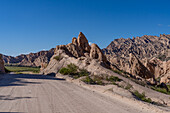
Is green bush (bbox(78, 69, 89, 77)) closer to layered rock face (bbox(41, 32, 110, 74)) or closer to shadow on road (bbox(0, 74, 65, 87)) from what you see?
layered rock face (bbox(41, 32, 110, 74))

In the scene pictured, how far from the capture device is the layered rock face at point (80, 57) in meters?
26.9

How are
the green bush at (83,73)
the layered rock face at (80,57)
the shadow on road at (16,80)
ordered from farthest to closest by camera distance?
1. the layered rock face at (80,57)
2. the green bush at (83,73)
3. the shadow on road at (16,80)

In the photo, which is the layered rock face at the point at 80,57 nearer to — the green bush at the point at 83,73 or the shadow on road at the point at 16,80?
the green bush at the point at 83,73

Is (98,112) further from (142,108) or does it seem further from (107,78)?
(107,78)

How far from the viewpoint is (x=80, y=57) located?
1298 inches

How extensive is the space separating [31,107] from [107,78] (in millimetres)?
14624

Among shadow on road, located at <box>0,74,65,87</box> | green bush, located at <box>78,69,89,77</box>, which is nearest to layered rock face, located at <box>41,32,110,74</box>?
green bush, located at <box>78,69,89,77</box>

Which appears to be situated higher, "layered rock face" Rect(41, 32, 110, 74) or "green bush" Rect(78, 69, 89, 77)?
"layered rock face" Rect(41, 32, 110, 74)

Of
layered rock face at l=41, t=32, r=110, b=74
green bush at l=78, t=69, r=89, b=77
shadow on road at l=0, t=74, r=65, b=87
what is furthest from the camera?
layered rock face at l=41, t=32, r=110, b=74

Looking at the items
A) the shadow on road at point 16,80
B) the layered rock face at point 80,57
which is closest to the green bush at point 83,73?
the layered rock face at point 80,57

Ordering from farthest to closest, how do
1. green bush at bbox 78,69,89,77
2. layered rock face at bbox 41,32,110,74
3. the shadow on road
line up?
layered rock face at bbox 41,32,110,74
green bush at bbox 78,69,89,77
the shadow on road

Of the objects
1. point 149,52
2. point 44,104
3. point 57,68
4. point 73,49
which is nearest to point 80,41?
point 73,49

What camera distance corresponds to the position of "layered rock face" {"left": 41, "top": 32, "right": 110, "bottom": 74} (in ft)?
88.3

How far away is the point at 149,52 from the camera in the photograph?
566 ft
